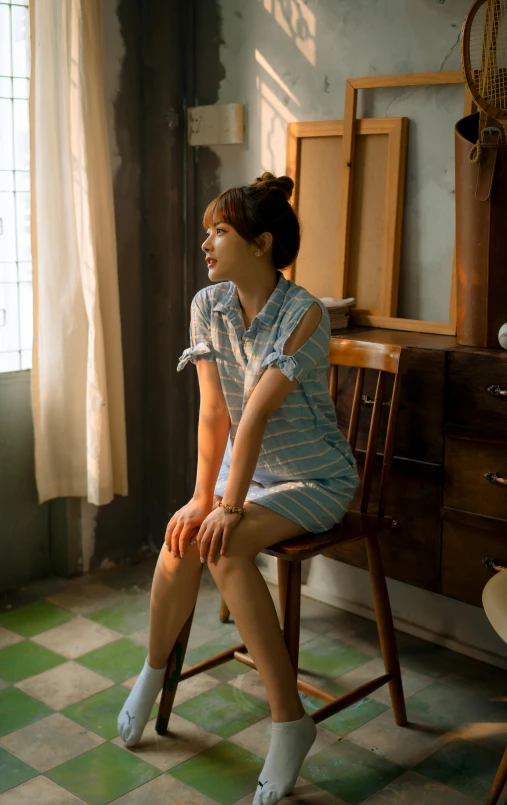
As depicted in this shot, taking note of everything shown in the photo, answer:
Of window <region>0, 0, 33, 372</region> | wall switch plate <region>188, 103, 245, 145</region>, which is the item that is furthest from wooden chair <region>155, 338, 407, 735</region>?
window <region>0, 0, 33, 372</region>

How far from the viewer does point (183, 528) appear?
222cm

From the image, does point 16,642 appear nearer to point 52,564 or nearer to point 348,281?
point 52,564

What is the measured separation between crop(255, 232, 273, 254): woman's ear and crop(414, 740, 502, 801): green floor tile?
1325 mm

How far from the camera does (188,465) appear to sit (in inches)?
140

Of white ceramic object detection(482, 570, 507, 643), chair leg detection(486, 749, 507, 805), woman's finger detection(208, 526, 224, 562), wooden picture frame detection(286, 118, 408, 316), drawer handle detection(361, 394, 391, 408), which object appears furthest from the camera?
wooden picture frame detection(286, 118, 408, 316)

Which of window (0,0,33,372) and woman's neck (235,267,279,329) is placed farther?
window (0,0,33,372)

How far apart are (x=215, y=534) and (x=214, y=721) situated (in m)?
0.64

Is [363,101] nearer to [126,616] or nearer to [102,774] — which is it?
[126,616]

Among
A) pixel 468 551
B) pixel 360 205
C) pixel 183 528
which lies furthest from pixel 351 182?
pixel 183 528

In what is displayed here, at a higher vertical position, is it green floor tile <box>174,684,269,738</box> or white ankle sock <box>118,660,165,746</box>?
white ankle sock <box>118,660,165,746</box>

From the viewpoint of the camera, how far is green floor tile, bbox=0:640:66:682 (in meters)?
2.68

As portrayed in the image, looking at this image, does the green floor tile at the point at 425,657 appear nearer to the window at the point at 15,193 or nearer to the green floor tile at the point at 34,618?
the green floor tile at the point at 34,618

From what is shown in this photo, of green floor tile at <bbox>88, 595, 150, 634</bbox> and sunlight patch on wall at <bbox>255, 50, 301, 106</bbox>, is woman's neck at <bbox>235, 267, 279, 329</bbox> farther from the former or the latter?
green floor tile at <bbox>88, 595, 150, 634</bbox>

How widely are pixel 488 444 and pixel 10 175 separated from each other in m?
1.80
